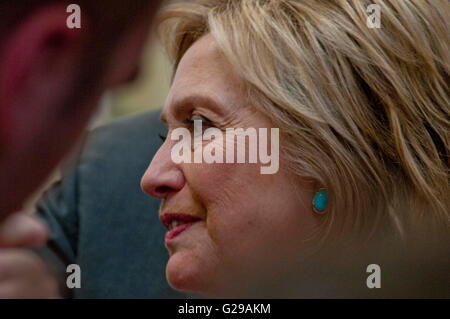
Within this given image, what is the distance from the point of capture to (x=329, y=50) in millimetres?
788

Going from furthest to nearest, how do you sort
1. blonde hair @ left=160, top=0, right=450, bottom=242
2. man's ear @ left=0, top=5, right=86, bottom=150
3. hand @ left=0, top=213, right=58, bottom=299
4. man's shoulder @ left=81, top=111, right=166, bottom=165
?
man's shoulder @ left=81, top=111, right=166, bottom=165, blonde hair @ left=160, top=0, right=450, bottom=242, hand @ left=0, top=213, right=58, bottom=299, man's ear @ left=0, top=5, right=86, bottom=150

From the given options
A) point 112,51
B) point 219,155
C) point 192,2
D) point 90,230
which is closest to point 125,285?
point 90,230

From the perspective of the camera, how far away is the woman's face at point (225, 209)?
809mm

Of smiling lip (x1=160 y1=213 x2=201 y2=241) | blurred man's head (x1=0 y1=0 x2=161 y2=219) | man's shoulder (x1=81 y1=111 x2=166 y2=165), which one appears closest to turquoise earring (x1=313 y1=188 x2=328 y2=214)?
smiling lip (x1=160 y1=213 x2=201 y2=241)

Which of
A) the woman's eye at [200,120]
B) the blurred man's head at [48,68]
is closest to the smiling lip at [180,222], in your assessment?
the woman's eye at [200,120]

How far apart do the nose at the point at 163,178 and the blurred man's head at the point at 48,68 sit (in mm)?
594

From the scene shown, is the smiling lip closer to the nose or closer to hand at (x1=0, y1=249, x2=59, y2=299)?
the nose

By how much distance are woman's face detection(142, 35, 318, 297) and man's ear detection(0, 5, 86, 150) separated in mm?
595

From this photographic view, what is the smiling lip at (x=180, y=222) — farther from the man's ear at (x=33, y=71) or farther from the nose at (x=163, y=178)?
the man's ear at (x=33, y=71)

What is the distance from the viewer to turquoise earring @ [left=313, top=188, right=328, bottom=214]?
813 mm

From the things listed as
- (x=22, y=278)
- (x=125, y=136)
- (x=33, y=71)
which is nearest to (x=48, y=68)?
(x=33, y=71)

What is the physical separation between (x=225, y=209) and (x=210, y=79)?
0.47 feet
